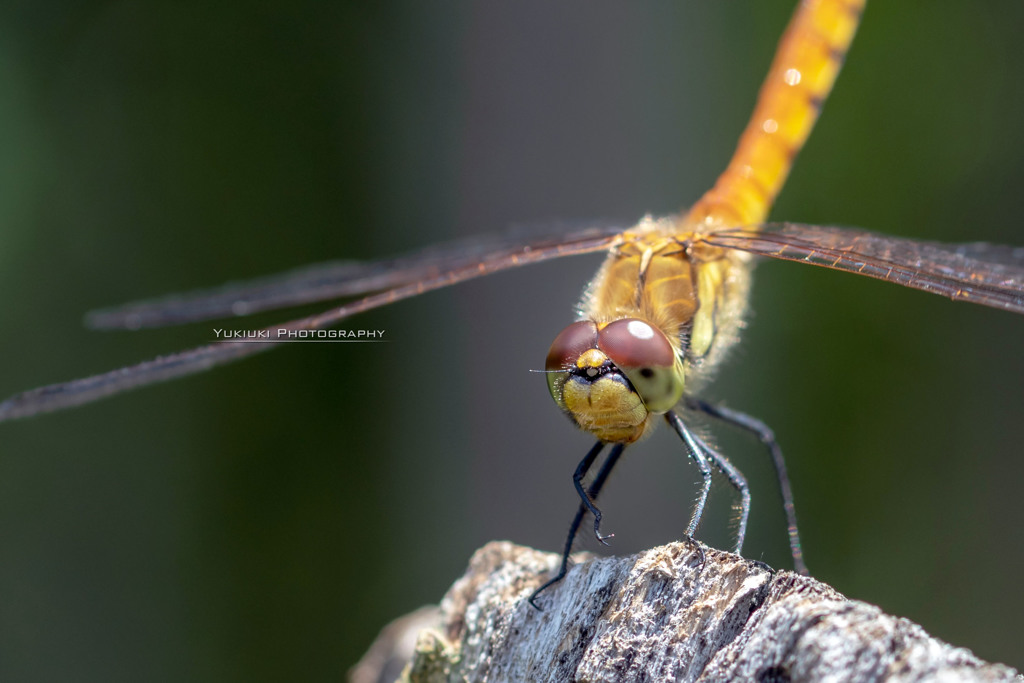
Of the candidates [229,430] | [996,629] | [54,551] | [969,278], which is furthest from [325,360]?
[996,629]

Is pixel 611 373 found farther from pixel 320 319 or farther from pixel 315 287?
pixel 315 287

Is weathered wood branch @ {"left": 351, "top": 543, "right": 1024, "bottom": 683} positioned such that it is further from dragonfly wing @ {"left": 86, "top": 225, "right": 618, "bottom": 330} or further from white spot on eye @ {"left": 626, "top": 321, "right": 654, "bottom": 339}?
dragonfly wing @ {"left": 86, "top": 225, "right": 618, "bottom": 330}

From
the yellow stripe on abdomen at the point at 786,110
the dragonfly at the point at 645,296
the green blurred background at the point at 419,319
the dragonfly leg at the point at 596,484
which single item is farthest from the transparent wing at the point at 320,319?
the green blurred background at the point at 419,319

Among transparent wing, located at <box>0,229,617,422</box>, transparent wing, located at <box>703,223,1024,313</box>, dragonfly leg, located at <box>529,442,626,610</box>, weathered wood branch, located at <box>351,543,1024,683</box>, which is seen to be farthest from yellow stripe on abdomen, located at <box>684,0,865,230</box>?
weathered wood branch, located at <box>351,543,1024,683</box>

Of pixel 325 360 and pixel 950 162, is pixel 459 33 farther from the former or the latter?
pixel 950 162

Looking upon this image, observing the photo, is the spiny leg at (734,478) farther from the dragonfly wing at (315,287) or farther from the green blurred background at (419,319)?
the green blurred background at (419,319)

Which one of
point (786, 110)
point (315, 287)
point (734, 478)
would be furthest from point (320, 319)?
point (786, 110)
